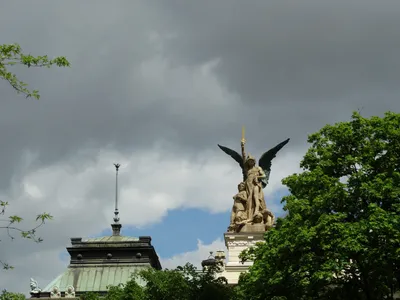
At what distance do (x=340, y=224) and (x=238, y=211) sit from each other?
29644 millimetres

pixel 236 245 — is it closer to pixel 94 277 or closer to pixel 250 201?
pixel 250 201

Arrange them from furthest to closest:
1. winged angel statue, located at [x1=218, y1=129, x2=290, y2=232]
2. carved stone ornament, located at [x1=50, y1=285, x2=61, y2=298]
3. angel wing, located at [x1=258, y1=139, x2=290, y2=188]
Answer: carved stone ornament, located at [x1=50, y1=285, x2=61, y2=298] → angel wing, located at [x1=258, y1=139, x2=290, y2=188] → winged angel statue, located at [x1=218, y1=129, x2=290, y2=232]

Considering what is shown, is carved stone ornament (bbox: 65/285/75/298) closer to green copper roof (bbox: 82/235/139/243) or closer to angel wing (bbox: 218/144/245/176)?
green copper roof (bbox: 82/235/139/243)

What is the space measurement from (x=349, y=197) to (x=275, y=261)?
17.4ft

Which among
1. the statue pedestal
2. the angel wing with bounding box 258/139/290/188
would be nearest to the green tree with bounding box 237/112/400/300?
the statue pedestal

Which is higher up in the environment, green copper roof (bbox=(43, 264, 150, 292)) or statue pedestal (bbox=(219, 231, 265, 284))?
green copper roof (bbox=(43, 264, 150, 292))

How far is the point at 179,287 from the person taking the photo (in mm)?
56344

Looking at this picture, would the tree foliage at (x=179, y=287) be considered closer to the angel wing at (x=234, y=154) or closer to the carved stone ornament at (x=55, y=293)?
the angel wing at (x=234, y=154)

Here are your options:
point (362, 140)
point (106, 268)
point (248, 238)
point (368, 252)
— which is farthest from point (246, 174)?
point (368, 252)

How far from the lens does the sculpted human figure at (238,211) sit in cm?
7419

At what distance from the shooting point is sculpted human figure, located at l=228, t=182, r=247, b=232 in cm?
7419

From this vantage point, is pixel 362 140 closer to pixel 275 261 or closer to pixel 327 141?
pixel 327 141

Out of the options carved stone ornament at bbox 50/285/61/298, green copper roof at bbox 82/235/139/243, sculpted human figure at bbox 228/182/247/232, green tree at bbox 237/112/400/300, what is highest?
green copper roof at bbox 82/235/139/243

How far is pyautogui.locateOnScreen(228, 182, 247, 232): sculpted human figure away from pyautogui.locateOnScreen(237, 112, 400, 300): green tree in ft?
76.0
